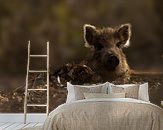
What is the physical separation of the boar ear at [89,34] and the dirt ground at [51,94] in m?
0.81

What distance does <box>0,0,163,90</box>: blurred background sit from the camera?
665cm

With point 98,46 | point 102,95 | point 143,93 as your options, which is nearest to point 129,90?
point 143,93

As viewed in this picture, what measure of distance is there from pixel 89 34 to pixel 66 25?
443 mm

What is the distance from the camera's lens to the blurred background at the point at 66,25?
21.8 ft

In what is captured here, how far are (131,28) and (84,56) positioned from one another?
978mm

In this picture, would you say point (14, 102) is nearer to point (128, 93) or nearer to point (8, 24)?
point (8, 24)

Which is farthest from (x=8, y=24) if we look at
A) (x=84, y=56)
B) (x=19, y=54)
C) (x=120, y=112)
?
(x=120, y=112)

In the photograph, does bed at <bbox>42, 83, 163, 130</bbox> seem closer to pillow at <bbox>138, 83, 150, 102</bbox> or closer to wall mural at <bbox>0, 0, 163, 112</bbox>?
pillow at <bbox>138, 83, 150, 102</bbox>

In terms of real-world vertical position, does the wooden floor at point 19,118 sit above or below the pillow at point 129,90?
below

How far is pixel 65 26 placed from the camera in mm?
6691

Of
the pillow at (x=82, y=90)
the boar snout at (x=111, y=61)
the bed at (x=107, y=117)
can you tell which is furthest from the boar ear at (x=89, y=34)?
the bed at (x=107, y=117)

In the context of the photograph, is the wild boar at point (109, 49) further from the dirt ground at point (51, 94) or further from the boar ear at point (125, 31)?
the dirt ground at point (51, 94)

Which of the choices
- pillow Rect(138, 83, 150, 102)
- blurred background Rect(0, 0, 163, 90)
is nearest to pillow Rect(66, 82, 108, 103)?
pillow Rect(138, 83, 150, 102)

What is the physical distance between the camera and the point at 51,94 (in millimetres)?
6672
